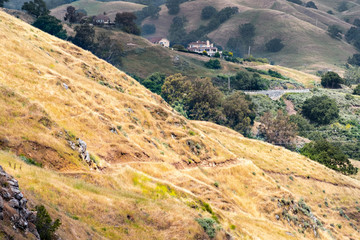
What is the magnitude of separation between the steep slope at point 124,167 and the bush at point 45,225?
124 cm

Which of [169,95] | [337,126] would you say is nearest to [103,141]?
[169,95]

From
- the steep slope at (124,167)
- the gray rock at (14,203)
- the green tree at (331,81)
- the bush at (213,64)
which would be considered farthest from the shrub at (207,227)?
the green tree at (331,81)

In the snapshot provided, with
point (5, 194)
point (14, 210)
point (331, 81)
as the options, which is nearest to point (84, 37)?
point (331, 81)

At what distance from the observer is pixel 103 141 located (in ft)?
107

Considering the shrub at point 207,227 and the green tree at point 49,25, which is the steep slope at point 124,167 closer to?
the shrub at point 207,227

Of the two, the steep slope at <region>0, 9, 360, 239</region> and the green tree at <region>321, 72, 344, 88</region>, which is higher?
the steep slope at <region>0, 9, 360, 239</region>

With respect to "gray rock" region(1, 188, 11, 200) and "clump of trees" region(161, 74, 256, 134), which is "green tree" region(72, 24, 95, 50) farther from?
"gray rock" region(1, 188, 11, 200)

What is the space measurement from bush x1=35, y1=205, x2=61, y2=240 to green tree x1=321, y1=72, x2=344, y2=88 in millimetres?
146800

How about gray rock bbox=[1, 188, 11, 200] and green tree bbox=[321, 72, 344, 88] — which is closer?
gray rock bbox=[1, 188, 11, 200]

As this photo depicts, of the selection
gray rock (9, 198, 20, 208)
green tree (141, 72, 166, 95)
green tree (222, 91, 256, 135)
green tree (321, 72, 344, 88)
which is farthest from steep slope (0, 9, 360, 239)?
green tree (321, 72, 344, 88)

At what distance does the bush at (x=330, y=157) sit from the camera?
7544 centimetres

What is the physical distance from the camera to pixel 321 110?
390 ft

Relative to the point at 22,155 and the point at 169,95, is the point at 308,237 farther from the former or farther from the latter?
the point at 169,95

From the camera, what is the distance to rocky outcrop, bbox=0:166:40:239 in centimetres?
1455
